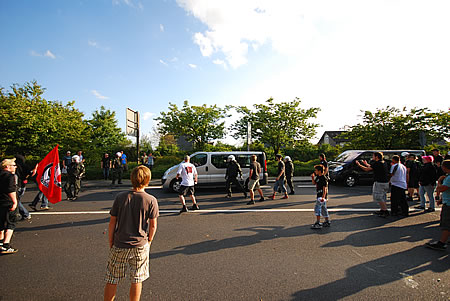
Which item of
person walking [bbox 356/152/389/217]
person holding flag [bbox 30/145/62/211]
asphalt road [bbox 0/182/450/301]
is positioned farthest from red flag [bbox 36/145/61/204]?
person walking [bbox 356/152/389/217]

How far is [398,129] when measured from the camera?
17000mm

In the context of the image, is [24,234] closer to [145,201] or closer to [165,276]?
[165,276]

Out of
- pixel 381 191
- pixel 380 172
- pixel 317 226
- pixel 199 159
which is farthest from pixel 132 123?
pixel 381 191

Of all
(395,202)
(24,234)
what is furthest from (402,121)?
(24,234)

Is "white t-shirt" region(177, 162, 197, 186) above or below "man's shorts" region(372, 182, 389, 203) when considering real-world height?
above

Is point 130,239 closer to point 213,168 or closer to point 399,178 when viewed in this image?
point 399,178

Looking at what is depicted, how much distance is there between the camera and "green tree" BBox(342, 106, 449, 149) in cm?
1644

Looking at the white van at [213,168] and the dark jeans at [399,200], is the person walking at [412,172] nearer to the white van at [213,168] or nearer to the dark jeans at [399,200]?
the dark jeans at [399,200]

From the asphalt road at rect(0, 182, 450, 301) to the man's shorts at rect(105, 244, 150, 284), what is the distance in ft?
2.13

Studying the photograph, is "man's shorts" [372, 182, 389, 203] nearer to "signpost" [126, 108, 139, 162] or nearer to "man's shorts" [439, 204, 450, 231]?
"man's shorts" [439, 204, 450, 231]

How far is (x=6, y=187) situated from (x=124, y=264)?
3.21 metres

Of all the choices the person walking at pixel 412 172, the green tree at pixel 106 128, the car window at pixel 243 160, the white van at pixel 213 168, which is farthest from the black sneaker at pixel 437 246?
the green tree at pixel 106 128

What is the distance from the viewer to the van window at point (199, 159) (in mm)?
10495

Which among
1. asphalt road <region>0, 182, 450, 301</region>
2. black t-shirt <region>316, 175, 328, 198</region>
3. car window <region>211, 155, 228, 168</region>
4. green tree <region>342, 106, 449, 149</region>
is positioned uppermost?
green tree <region>342, 106, 449, 149</region>
